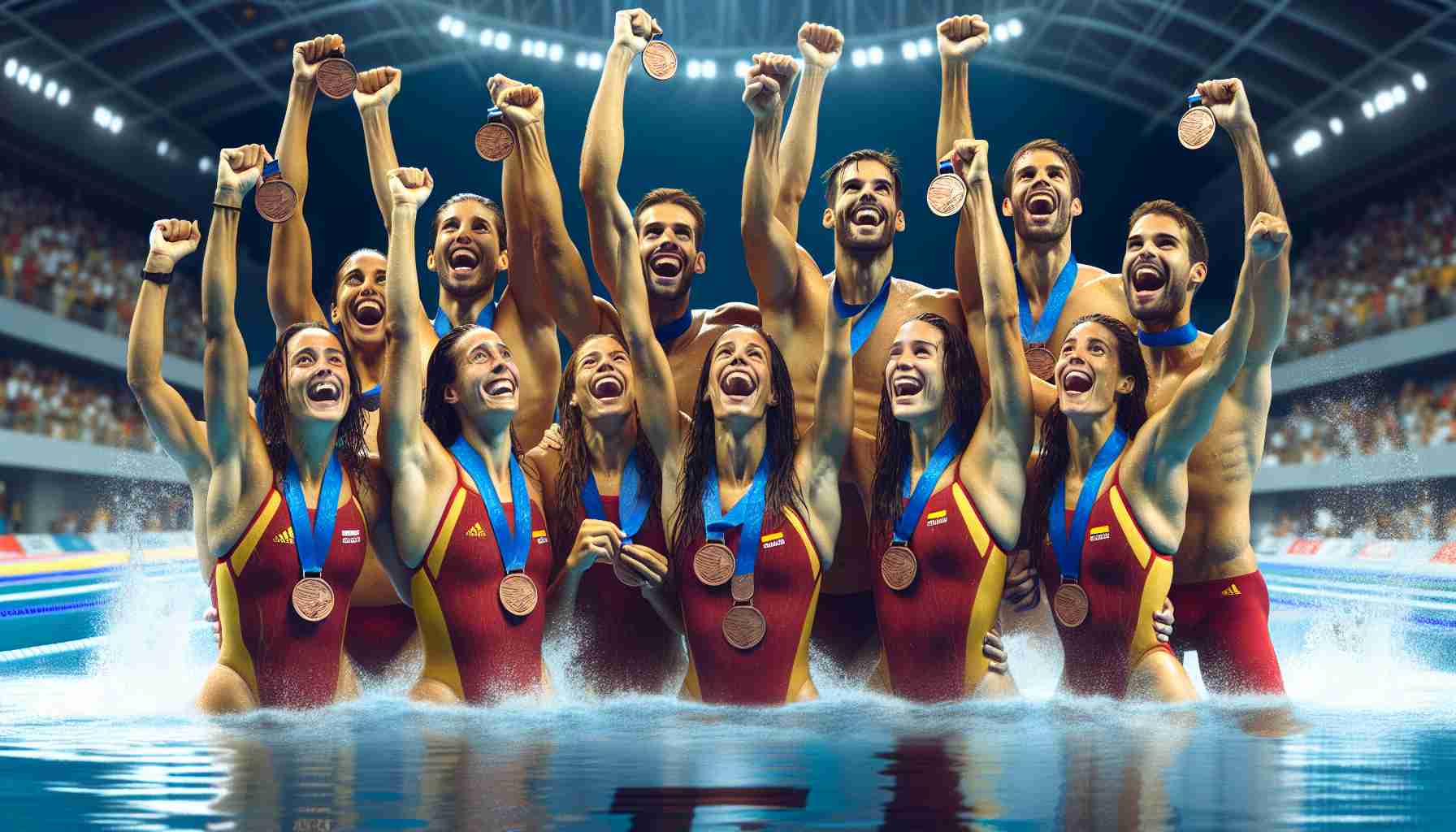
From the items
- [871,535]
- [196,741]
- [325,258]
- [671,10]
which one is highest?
[671,10]

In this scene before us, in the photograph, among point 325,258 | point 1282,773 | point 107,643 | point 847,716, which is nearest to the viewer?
point 1282,773

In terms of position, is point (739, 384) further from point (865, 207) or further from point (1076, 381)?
point (1076, 381)

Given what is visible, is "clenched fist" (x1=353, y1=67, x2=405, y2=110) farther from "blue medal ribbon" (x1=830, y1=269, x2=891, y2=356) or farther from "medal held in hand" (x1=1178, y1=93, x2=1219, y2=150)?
"medal held in hand" (x1=1178, y1=93, x2=1219, y2=150)

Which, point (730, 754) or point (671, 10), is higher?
point (671, 10)

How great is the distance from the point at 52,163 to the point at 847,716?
1934 centimetres

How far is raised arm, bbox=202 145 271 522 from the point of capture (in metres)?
4.41

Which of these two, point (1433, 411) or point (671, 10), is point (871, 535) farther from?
point (671, 10)

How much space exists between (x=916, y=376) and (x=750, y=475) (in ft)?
1.90

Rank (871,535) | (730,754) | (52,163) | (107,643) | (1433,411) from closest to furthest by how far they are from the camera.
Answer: (730,754)
(871,535)
(107,643)
(1433,411)
(52,163)

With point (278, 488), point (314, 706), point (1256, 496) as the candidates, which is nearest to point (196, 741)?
point (314, 706)

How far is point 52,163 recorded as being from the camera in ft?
68.6

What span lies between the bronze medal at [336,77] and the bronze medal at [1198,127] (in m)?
2.60

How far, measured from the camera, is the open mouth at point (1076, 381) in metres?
4.54

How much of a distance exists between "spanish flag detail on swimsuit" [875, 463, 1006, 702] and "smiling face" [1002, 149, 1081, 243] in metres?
1.01
